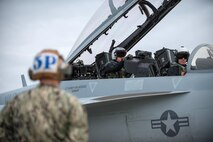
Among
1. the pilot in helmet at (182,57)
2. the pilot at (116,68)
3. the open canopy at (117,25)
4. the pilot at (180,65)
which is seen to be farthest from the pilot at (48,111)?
the open canopy at (117,25)

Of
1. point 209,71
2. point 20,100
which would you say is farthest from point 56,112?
point 209,71

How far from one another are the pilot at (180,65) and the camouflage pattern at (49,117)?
3.89m

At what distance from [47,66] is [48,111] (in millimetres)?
324

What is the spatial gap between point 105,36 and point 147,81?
7.94ft

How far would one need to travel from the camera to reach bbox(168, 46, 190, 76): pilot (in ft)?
20.9

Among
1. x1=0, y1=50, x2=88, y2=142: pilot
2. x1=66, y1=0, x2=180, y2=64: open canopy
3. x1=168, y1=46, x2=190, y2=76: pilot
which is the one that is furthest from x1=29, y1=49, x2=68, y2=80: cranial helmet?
x1=66, y1=0, x2=180, y2=64: open canopy

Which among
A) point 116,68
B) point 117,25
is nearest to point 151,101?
point 116,68

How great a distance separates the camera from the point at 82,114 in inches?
107

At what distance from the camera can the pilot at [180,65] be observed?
251 inches

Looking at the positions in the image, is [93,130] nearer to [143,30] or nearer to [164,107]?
[164,107]

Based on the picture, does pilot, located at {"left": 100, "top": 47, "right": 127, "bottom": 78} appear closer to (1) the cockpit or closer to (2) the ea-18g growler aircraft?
(2) the ea-18g growler aircraft

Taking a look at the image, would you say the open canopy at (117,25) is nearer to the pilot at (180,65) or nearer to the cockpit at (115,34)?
the cockpit at (115,34)

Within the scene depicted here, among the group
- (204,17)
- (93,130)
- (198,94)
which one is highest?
(204,17)

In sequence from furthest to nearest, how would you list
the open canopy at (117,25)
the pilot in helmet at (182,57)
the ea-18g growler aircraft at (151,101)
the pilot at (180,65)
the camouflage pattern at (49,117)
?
1. the open canopy at (117,25)
2. the pilot in helmet at (182,57)
3. the pilot at (180,65)
4. the ea-18g growler aircraft at (151,101)
5. the camouflage pattern at (49,117)
